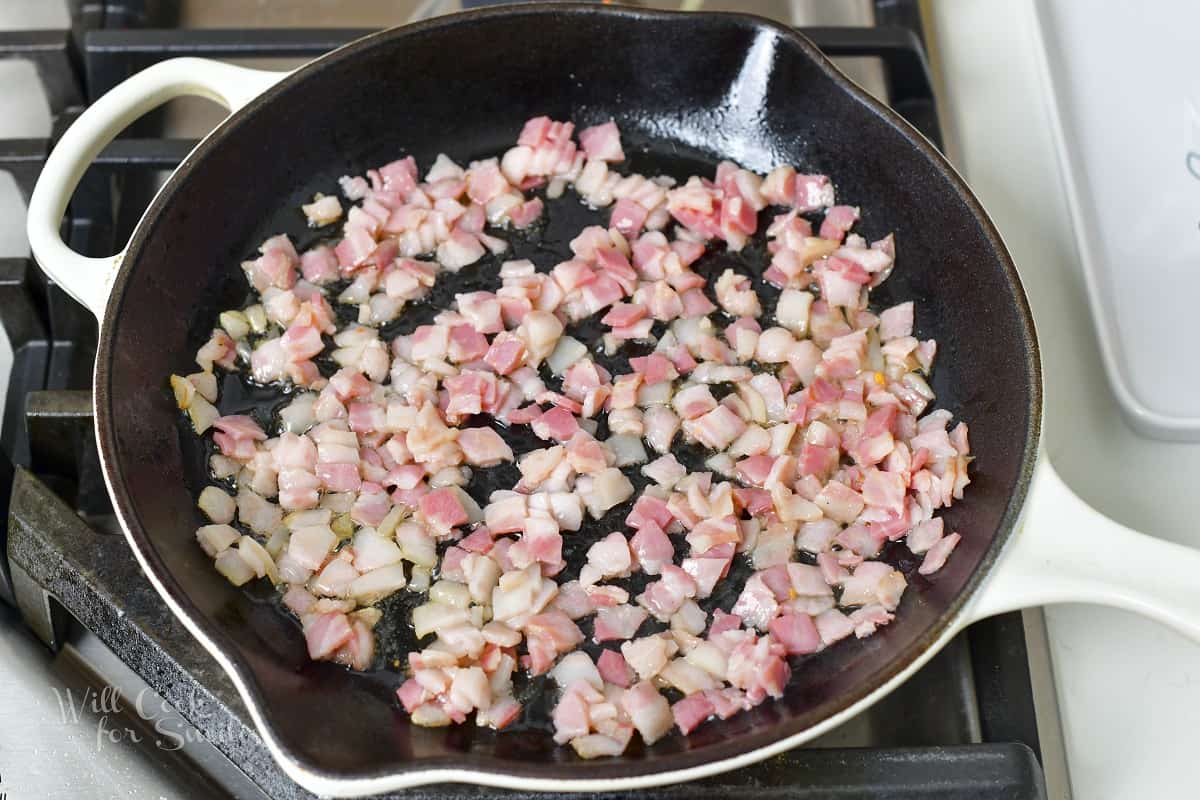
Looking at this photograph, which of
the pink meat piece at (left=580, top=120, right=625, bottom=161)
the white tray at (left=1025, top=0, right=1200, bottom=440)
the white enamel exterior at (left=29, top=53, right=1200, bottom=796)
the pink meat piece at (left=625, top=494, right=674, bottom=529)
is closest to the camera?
the white enamel exterior at (left=29, top=53, right=1200, bottom=796)

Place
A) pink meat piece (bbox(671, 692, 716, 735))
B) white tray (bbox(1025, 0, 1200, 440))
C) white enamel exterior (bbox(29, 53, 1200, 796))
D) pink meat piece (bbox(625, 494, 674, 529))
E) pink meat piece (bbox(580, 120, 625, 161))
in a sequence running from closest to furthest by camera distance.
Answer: white enamel exterior (bbox(29, 53, 1200, 796)) < pink meat piece (bbox(671, 692, 716, 735)) < pink meat piece (bbox(625, 494, 674, 529)) < white tray (bbox(1025, 0, 1200, 440)) < pink meat piece (bbox(580, 120, 625, 161))

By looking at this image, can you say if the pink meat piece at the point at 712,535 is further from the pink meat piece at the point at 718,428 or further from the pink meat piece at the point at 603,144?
the pink meat piece at the point at 603,144

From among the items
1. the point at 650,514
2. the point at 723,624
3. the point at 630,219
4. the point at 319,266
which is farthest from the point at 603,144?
the point at 723,624

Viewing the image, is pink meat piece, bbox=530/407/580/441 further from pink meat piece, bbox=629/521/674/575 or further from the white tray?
the white tray

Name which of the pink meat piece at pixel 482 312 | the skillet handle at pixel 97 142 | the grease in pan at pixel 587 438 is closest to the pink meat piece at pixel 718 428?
the grease in pan at pixel 587 438

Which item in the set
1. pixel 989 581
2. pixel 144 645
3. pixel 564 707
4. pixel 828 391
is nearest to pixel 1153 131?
pixel 828 391

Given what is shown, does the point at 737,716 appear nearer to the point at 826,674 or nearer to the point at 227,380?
the point at 826,674

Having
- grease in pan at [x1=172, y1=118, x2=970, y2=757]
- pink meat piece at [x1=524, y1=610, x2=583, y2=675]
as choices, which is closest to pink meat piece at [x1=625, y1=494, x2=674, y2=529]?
grease in pan at [x1=172, y1=118, x2=970, y2=757]
